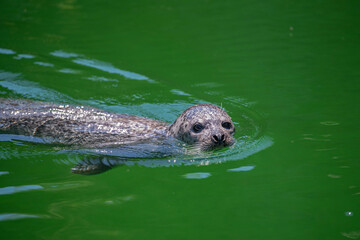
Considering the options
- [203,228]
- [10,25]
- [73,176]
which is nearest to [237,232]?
[203,228]

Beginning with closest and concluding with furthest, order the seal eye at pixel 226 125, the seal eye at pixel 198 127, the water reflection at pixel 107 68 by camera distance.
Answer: the seal eye at pixel 198 127 < the seal eye at pixel 226 125 < the water reflection at pixel 107 68

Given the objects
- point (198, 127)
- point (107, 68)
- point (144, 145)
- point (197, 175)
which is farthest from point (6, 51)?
point (197, 175)

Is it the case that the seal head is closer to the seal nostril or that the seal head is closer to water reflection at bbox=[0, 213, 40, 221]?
the seal nostril

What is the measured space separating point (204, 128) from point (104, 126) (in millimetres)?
1546

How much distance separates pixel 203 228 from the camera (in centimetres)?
480

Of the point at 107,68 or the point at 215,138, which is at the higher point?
the point at 107,68

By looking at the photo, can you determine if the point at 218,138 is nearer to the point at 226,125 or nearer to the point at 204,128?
the point at 204,128

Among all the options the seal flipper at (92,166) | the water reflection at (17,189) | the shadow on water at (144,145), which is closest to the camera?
the water reflection at (17,189)

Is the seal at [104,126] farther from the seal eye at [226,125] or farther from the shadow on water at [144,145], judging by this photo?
the shadow on water at [144,145]

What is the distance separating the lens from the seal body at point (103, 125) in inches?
266

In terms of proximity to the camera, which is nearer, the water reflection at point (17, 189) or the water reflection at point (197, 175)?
the water reflection at point (17, 189)

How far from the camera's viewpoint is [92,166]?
6.06 metres

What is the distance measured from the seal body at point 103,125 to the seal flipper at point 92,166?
0.61 meters

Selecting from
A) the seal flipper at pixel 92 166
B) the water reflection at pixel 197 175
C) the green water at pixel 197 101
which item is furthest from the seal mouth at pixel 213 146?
the seal flipper at pixel 92 166
